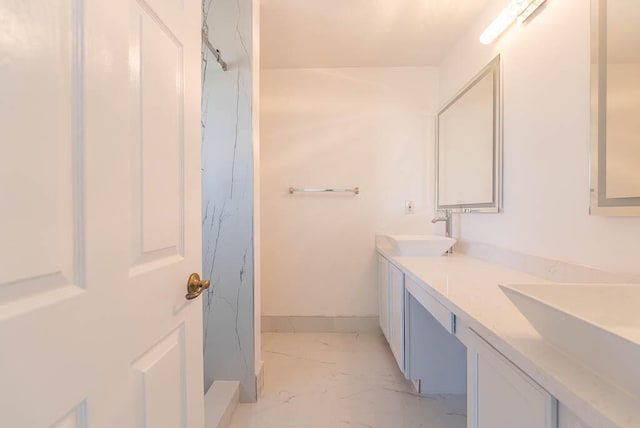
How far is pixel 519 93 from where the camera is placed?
1.46 m

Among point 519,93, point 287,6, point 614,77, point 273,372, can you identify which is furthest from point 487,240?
point 287,6

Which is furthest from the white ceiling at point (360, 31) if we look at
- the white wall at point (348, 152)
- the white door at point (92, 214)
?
the white door at point (92, 214)

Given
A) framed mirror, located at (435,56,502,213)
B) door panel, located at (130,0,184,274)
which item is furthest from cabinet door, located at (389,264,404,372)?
door panel, located at (130,0,184,274)

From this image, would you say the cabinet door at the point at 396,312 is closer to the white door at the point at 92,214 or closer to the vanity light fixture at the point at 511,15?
the white door at the point at 92,214

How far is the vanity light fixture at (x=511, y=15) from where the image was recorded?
1357mm

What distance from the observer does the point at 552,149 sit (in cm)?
124

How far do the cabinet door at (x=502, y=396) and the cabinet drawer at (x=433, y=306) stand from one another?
14cm

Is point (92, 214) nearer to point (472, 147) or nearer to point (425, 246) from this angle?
point (425, 246)

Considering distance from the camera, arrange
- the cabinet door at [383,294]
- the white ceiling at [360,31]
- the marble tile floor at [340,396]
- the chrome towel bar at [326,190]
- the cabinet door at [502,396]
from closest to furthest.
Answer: the cabinet door at [502,396] → the marble tile floor at [340,396] → the white ceiling at [360,31] → the cabinet door at [383,294] → the chrome towel bar at [326,190]

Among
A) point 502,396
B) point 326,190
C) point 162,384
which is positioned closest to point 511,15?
point 326,190

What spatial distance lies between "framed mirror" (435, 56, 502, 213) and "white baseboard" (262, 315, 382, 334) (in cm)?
115

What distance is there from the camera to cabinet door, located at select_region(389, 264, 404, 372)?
1.71m

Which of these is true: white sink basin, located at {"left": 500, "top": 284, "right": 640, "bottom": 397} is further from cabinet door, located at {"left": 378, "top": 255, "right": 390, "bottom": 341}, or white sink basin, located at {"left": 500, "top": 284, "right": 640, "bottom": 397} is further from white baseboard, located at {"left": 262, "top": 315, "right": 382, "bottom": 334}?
white baseboard, located at {"left": 262, "top": 315, "right": 382, "bottom": 334}

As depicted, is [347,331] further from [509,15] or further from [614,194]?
[509,15]
